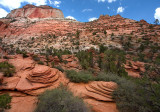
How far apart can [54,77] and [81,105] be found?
9.75 feet

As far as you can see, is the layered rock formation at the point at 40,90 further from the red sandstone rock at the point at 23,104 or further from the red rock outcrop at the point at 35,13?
the red rock outcrop at the point at 35,13

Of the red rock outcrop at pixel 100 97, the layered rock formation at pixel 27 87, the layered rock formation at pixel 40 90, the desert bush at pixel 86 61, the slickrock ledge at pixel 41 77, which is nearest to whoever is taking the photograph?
→ the red rock outcrop at pixel 100 97

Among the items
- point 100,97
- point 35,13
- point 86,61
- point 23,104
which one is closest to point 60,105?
point 100,97

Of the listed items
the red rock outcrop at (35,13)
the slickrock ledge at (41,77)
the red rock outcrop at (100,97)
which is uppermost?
the red rock outcrop at (35,13)

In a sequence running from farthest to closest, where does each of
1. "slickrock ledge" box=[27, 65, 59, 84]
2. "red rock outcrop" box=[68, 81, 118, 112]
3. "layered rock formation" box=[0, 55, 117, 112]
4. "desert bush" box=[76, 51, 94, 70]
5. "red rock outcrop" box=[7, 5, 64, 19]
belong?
"red rock outcrop" box=[7, 5, 64, 19]
"desert bush" box=[76, 51, 94, 70]
"slickrock ledge" box=[27, 65, 59, 84]
"layered rock formation" box=[0, 55, 117, 112]
"red rock outcrop" box=[68, 81, 118, 112]

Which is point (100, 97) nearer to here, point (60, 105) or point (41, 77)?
point (60, 105)

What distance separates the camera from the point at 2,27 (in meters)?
33.0

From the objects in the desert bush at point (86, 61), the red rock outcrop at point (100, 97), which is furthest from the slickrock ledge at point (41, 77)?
the desert bush at point (86, 61)

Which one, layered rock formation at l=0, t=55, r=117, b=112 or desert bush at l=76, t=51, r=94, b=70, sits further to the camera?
desert bush at l=76, t=51, r=94, b=70

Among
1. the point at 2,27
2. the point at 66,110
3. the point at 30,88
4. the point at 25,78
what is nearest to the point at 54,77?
the point at 30,88

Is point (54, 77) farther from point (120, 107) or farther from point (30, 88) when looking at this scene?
point (120, 107)

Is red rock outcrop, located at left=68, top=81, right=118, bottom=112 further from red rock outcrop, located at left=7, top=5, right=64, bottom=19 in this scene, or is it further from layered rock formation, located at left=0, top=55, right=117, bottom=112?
red rock outcrop, located at left=7, top=5, right=64, bottom=19

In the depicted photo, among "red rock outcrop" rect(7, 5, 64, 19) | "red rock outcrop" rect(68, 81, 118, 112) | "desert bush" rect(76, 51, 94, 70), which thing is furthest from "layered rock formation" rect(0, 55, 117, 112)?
"red rock outcrop" rect(7, 5, 64, 19)

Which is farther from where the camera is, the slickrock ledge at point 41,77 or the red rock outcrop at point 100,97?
the slickrock ledge at point 41,77
